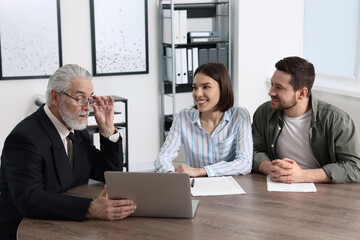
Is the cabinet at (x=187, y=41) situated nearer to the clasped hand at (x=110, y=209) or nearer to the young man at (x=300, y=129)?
the young man at (x=300, y=129)

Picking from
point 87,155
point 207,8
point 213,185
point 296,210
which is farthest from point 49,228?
point 207,8

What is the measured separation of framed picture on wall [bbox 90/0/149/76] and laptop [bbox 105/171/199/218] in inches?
116

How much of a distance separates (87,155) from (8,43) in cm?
236

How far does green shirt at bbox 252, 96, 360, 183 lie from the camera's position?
2.31 metres

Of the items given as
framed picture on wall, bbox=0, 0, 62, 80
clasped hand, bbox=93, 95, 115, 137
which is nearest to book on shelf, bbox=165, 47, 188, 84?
framed picture on wall, bbox=0, 0, 62, 80

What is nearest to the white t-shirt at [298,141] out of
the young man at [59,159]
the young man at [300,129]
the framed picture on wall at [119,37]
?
the young man at [300,129]

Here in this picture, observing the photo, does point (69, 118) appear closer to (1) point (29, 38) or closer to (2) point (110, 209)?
(2) point (110, 209)

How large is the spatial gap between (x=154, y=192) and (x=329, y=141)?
106cm

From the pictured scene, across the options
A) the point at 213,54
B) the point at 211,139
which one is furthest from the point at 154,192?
the point at 213,54

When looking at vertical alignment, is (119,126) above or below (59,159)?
below

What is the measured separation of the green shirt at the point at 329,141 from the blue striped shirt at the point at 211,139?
0.12m

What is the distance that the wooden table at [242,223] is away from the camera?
1711mm

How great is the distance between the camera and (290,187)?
2.22m

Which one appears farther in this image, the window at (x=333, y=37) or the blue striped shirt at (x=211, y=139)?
the window at (x=333, y=37)
